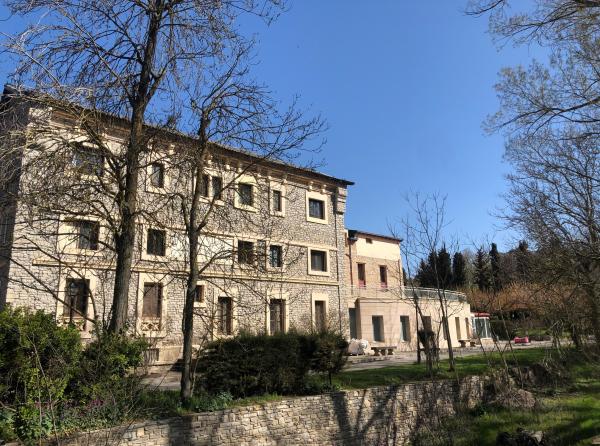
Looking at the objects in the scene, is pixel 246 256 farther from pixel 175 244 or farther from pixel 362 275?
pixel 362 275

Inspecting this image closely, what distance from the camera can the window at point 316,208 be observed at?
1159 inches

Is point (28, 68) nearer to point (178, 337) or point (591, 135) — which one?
point (591, 135)

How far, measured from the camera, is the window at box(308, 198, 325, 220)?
2944 cm

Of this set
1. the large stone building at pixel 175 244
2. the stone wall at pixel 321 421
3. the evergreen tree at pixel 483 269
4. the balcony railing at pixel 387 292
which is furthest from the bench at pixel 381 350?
the stone wall at pixel 321 421

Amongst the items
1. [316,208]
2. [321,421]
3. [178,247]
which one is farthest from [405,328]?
[321,421]

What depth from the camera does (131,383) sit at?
8.95 m

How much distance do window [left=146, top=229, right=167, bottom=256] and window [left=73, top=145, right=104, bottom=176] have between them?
2.10 m

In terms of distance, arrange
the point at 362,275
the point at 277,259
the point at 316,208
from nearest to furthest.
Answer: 1. the point at 277,259
2. the point at 316,208
3. the point at 362,275

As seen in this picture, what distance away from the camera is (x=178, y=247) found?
17.0m

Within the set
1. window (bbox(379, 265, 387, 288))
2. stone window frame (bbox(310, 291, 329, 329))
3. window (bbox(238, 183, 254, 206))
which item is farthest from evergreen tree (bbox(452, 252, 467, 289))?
window (bbox(238, 183, 254, 206))

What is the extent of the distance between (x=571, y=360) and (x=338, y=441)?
44.8 ft

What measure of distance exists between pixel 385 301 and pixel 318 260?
272 inches

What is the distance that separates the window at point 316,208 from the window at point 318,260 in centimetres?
215

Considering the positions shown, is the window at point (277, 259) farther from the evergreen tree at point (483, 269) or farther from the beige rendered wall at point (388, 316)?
the beige rendered wall at point (388, 316)
